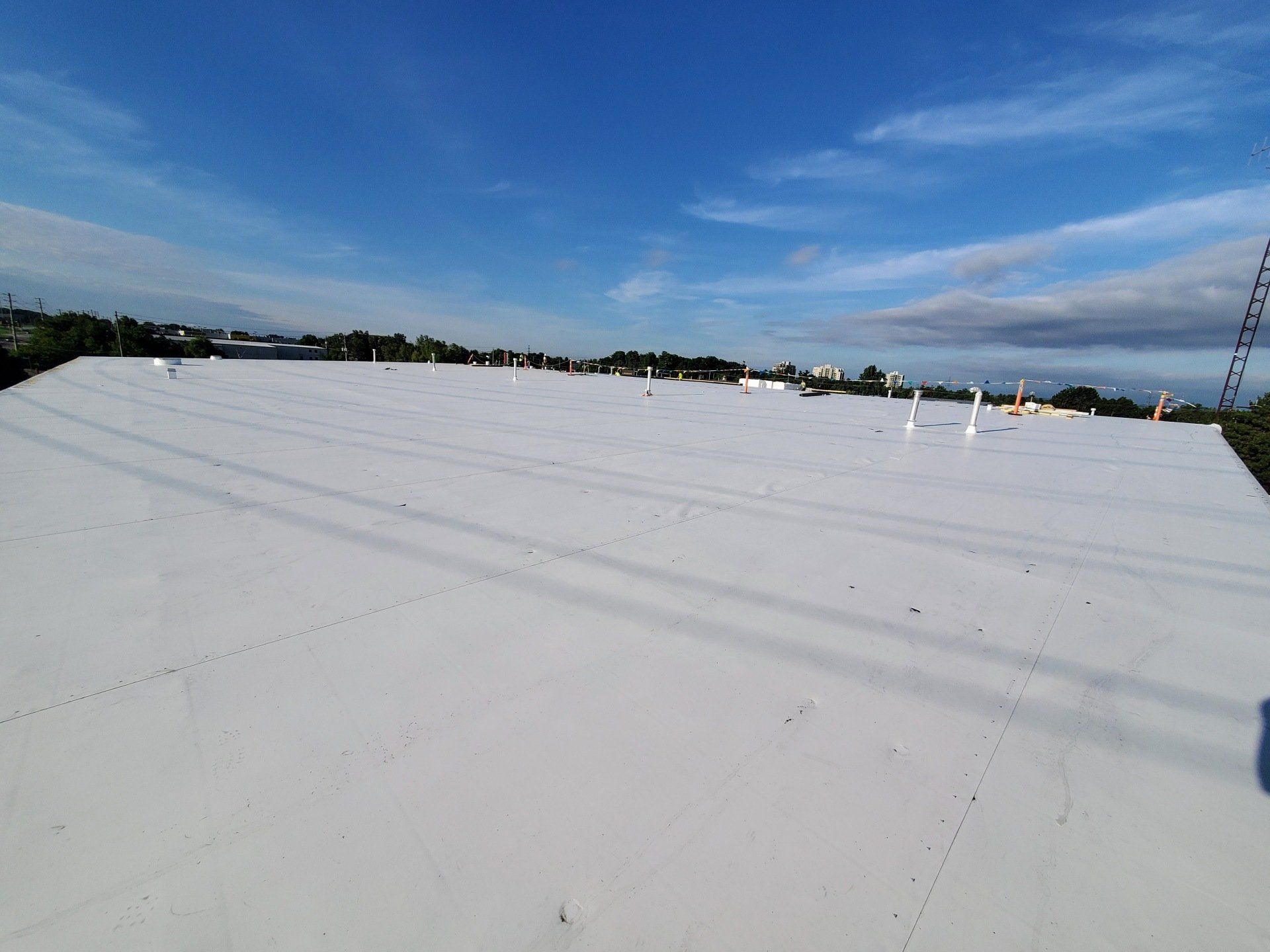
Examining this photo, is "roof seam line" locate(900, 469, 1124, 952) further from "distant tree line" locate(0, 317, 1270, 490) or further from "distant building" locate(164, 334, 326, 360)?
"distant building" locate(164, 334, 326, 360)

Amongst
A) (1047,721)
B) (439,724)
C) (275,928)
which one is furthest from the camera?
(1047,721)

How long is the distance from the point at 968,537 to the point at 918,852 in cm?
257

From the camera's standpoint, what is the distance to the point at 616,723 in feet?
4.95

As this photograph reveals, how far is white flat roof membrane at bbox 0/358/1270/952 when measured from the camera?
103 cm

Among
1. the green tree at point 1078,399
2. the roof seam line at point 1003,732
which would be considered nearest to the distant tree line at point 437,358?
→ the green tree at point 1078,399

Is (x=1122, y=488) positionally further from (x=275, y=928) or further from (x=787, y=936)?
(x=275, y=928)

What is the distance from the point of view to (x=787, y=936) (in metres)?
0.98

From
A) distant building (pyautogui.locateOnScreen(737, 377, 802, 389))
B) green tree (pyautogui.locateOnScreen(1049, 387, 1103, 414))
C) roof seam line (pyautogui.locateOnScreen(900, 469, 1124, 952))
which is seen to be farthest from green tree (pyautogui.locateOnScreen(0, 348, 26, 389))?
green tree (pyautogui.locateOnScreen(1049, 387, 1103, 414))

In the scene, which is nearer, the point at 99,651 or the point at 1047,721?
the point at 1047,721

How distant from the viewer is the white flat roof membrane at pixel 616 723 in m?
1.03

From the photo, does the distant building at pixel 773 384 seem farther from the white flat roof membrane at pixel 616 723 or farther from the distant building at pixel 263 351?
the distant building at pixel 263 351

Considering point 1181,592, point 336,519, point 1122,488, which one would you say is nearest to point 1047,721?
point 1181,592

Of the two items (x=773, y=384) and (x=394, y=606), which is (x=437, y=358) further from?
(x=394, y=606)

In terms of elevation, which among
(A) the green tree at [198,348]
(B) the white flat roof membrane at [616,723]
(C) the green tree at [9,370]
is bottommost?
(C) the green tree at [9,370]
